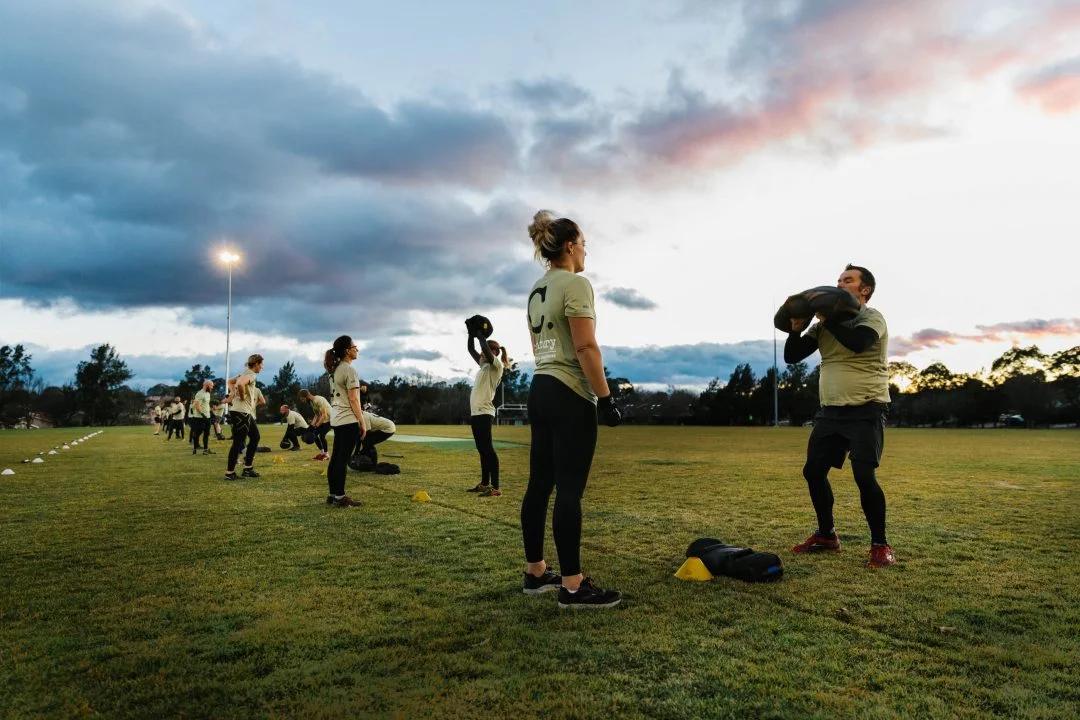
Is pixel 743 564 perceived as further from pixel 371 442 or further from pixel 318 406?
pixel 318 406

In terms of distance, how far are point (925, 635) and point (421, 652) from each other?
8.25 feet

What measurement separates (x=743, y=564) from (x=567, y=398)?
1.70 m

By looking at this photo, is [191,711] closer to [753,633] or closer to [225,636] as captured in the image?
[225,636]

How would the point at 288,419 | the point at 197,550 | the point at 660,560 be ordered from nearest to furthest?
the point at 660,560 → the point at 197,550 → the point at 288,419

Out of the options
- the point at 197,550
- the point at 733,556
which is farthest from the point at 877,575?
the point at 197,550

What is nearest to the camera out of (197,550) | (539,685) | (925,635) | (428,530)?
(539,685)

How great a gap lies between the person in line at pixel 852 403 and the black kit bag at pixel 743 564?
3.21ft

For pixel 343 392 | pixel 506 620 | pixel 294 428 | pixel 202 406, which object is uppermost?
pixel 343 392

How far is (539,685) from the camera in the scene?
2762 mm

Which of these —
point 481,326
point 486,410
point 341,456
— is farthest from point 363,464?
point 481,326

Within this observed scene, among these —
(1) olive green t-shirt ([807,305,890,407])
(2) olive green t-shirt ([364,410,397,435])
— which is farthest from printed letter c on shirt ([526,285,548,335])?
(2) olive green t-shirt ([364,410,397,435])

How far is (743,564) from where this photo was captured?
4.40 metres

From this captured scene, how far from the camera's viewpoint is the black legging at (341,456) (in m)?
8.05

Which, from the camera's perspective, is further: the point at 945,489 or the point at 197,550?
the point at 945,489
